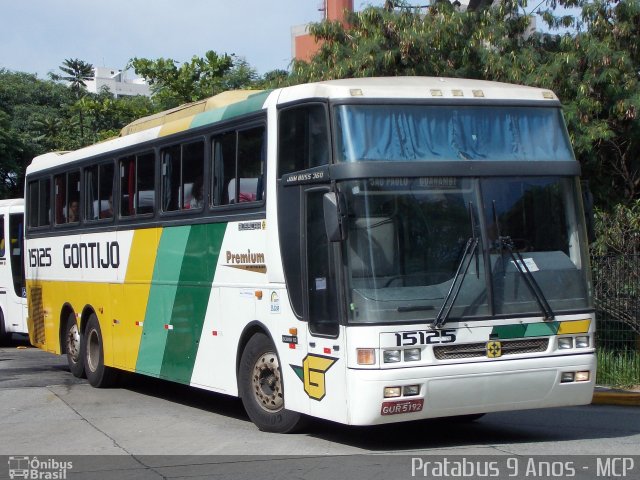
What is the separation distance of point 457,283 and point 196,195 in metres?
3.98

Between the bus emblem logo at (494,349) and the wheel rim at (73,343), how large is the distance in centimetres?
866

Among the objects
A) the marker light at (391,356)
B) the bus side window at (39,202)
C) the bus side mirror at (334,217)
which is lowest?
the marker light at (391,356)

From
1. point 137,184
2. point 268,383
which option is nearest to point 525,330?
point 268,383

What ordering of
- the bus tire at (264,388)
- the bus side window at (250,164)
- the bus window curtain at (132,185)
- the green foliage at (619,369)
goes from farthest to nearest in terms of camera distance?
the green foliage at (619,369)
the bus window curtain at (132,185)
the bus side window at (250,164)
the bus tire at (264,388)

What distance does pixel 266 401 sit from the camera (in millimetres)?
10719

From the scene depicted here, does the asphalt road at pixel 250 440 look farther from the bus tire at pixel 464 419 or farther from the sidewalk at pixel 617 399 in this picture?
the sidewalk at pixel 617 399

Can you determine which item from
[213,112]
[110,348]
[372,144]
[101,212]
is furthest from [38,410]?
[372,144]

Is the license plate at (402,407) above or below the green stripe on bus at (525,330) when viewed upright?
below

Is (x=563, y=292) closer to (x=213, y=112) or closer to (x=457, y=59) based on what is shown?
(x=213, y=112)

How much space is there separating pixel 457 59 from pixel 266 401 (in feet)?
37.8

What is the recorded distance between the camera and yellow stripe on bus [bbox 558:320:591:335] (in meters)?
9.67

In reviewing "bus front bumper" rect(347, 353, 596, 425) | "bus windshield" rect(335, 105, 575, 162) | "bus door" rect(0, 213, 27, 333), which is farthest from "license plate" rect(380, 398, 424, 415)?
"bus door" rect(0, 213, 27, 333)

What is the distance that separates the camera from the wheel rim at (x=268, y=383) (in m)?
10.5

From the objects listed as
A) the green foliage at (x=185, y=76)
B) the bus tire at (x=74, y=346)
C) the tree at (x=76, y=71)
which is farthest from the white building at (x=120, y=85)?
the bus tire at (x=74, y=346)
